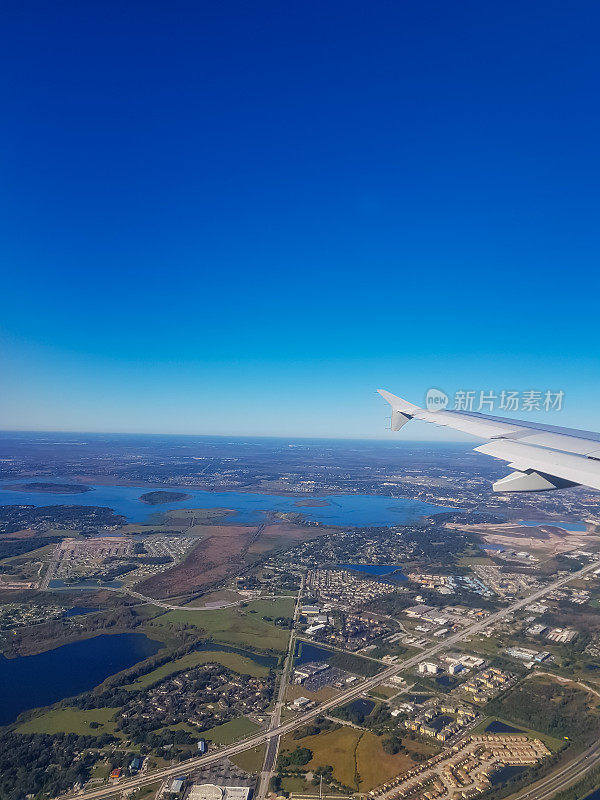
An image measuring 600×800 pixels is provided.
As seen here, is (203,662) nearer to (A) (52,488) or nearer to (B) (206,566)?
(B) (206,566)

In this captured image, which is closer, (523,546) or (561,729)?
(561,729)

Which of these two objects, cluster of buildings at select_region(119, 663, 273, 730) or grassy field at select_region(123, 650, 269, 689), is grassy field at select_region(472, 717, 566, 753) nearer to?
cluster of buildings at select_region(119, 663, 273, 730)

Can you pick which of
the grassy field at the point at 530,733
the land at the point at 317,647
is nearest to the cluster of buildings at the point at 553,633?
the land at the point at 317,647

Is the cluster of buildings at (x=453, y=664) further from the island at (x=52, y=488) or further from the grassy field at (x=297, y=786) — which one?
the island at (x=52, y=488)

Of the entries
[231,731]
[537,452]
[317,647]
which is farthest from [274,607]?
Result: [537,452]

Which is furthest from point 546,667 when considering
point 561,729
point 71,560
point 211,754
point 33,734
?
point 71,560

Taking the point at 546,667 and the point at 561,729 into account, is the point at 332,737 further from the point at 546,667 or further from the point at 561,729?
the point at 546,667

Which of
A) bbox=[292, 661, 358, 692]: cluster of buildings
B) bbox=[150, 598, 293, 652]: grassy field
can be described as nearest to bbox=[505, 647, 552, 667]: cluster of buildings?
bbox=[292, 661, 358, 692]: cluster of buildings
